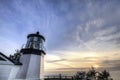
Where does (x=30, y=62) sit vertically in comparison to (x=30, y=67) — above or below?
above

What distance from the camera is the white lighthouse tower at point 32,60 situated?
1541 cm

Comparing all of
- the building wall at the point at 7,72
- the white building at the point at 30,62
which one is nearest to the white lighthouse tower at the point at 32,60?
the white building at the point at 30,62

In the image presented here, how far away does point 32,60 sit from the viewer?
632 inches

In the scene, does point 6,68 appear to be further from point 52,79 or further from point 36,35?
point 52,79

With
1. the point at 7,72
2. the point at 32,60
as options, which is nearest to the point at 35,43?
the point at 32,60

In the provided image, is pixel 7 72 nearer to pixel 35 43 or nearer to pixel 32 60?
pixel 32 60

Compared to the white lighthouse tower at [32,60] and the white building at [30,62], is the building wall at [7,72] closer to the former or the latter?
the white building at [30,62]

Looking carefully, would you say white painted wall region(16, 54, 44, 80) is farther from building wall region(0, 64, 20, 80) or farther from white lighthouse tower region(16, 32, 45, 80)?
building wall region(0, 64, 20, 80)

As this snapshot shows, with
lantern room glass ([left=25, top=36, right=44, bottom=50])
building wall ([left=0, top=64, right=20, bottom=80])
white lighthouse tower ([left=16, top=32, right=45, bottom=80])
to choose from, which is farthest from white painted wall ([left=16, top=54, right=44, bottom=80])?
building wall ([left=0, top=64, right=20, bottom=80])

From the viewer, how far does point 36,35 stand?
57.1 ft

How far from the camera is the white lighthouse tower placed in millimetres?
15414

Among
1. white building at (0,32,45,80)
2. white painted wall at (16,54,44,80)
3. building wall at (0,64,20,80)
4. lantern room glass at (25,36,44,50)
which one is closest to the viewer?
building wall at (0,64,20,80)

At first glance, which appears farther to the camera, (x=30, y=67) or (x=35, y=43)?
(x=35, y=43)

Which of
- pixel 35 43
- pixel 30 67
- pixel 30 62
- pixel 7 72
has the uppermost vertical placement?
pixel 35 43
